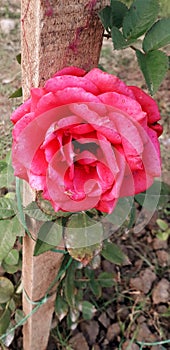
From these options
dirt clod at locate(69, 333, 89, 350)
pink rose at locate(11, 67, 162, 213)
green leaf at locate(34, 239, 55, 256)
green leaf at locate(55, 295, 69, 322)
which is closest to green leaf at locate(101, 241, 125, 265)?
green leaf at locate(55, 295, 69, 322)

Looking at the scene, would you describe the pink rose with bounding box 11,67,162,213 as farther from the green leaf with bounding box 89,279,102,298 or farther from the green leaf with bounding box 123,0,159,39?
the green leaf with bounding box 89,279,102,298

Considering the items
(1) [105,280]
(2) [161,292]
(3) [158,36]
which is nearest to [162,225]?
(2) [161,292]

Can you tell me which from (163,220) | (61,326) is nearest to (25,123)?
(61,326)

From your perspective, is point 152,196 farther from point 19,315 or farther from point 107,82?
point 19,315

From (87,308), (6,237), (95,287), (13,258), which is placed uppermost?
(6,237)

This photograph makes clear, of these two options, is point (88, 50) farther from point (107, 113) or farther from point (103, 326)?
point (103, 326)
